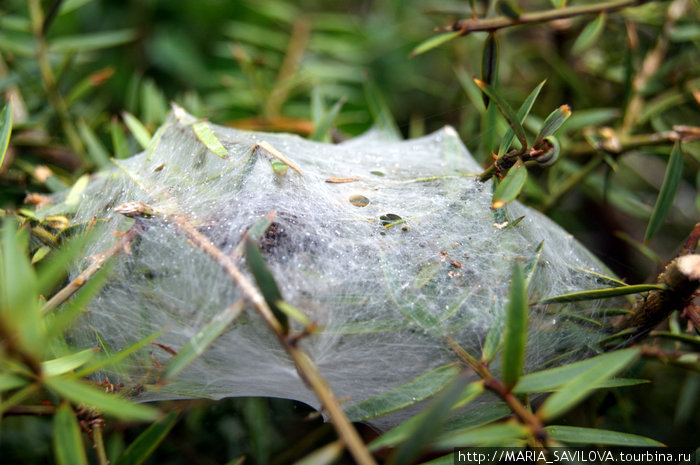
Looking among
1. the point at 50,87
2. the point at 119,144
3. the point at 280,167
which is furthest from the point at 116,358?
the point at 50,87

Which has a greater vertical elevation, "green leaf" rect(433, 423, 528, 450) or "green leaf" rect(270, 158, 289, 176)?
"green leaf" rect(270, 158, 289, 176)

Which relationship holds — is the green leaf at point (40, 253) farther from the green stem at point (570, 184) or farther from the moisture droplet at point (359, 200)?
the green stem at point (570, 184)

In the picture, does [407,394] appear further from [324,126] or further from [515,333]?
[324,126]

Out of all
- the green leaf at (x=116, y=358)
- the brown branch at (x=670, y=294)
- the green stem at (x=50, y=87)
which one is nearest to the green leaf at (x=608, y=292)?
the brown branch at (x=670, y=294)

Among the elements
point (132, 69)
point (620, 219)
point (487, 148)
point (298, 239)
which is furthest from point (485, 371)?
point (132, 69)

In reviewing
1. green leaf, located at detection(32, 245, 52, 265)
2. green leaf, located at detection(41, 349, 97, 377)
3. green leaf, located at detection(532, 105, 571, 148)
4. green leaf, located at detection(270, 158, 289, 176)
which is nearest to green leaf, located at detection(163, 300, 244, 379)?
green leaf, located at detection(41, 349, 97, 377)

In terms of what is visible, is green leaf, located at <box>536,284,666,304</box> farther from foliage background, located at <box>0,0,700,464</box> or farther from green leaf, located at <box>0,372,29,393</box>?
green leaf, located at <box>0,372,29,393</box>
